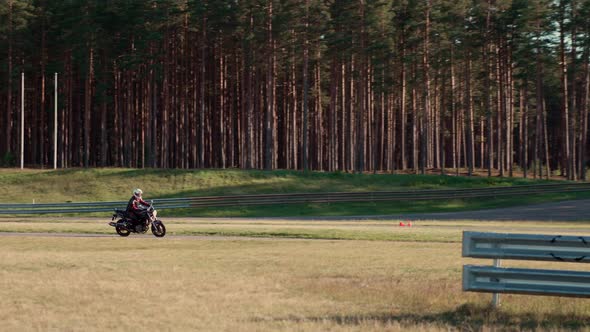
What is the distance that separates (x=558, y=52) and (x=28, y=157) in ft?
181

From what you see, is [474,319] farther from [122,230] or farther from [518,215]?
[518,215]

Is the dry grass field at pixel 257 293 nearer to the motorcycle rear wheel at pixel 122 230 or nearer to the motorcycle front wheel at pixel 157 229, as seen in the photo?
the motorcycle front wheel at pixel 157 229

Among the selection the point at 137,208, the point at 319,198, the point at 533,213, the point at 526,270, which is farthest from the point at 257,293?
the point at 319,198

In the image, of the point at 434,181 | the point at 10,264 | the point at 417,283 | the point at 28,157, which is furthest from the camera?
the point at 28,157

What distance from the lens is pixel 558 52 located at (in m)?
64.9

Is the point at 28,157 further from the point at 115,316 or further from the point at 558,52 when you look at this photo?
the point at 115,316

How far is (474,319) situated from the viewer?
10086mm

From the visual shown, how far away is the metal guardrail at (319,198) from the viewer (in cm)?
4594

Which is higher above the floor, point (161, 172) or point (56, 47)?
→ point (56, 47)

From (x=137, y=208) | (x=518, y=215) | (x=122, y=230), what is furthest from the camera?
(x=518, y=215)

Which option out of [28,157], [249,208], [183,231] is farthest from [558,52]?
[28,157]

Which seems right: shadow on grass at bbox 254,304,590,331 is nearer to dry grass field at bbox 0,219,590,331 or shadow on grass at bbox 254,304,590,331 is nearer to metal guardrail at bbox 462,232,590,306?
dry grass field at bbox 0,219,590,331

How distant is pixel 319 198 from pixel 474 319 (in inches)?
1634

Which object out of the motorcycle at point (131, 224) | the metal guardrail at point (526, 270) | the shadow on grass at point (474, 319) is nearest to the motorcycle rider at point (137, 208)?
the motorcycle at point (131, 224)
